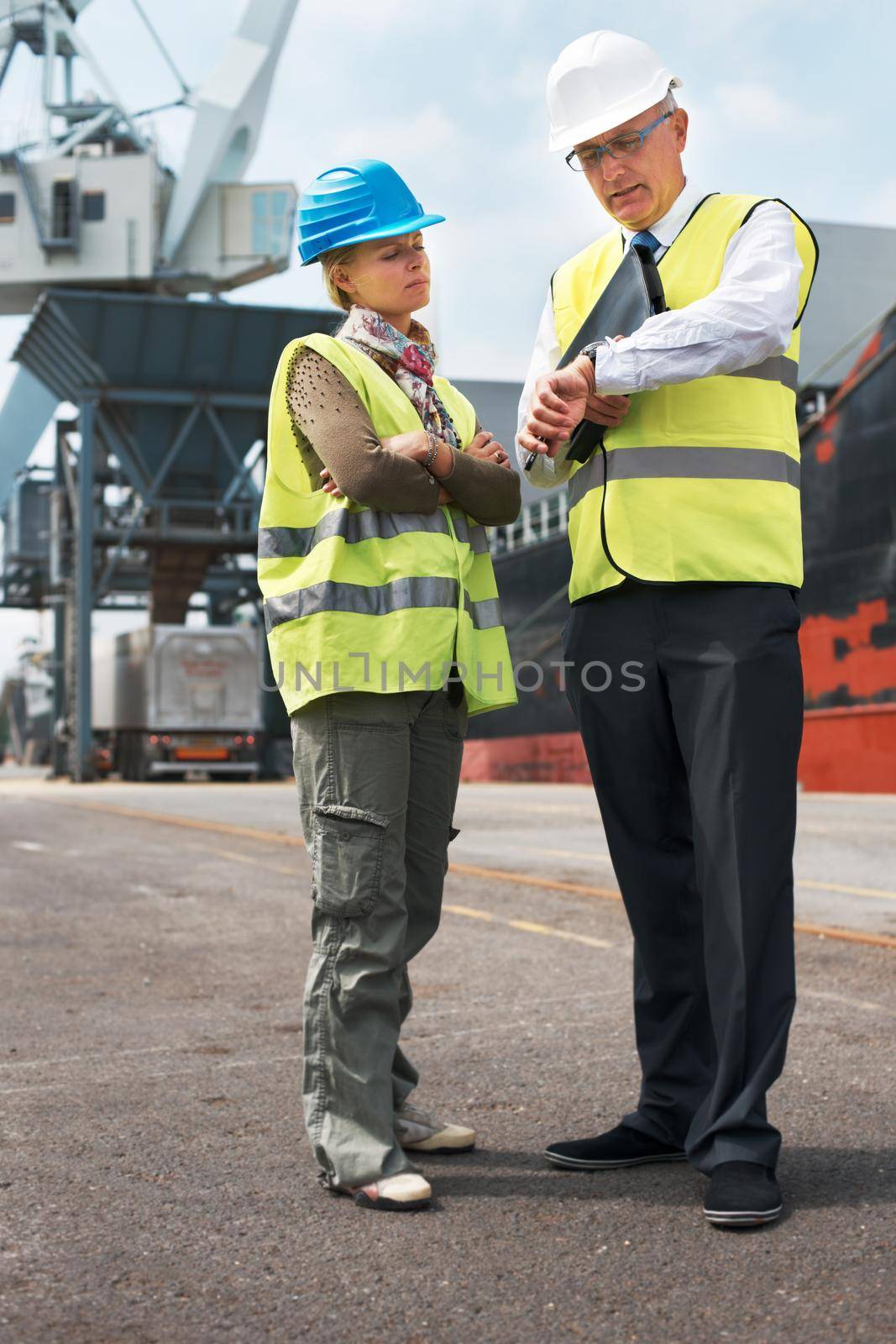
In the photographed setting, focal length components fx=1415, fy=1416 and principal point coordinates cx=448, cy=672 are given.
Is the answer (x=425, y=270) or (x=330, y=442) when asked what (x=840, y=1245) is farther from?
(x=425, y=270)

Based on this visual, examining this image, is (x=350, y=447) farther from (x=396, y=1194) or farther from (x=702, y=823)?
(x=396, y=1194)

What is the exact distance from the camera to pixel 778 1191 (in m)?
2.49

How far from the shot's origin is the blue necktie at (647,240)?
112 inches

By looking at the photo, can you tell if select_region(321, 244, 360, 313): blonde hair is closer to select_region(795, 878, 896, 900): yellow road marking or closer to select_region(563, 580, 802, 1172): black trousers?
select_region(563, 580, 802, 1172): black trousers

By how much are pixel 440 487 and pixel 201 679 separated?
27025mm

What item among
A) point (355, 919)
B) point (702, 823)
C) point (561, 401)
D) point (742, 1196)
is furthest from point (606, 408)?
point (742, 1196)

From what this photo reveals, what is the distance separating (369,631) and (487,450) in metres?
0.49

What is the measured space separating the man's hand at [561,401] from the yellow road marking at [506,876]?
126 inches

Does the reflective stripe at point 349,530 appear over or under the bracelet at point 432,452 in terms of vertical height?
under

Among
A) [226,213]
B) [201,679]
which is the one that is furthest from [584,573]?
[226,213]

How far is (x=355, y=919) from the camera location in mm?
2703

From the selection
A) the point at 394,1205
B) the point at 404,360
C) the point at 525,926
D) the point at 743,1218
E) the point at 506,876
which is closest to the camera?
the point at 743,1218

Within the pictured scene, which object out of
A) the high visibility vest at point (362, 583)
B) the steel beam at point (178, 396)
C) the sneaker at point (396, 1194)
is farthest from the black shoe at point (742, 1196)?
the steel beam at point (178, 396)

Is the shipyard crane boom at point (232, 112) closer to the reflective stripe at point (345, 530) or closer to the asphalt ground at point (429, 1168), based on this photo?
the asphalt ground at point (429, 1168)
